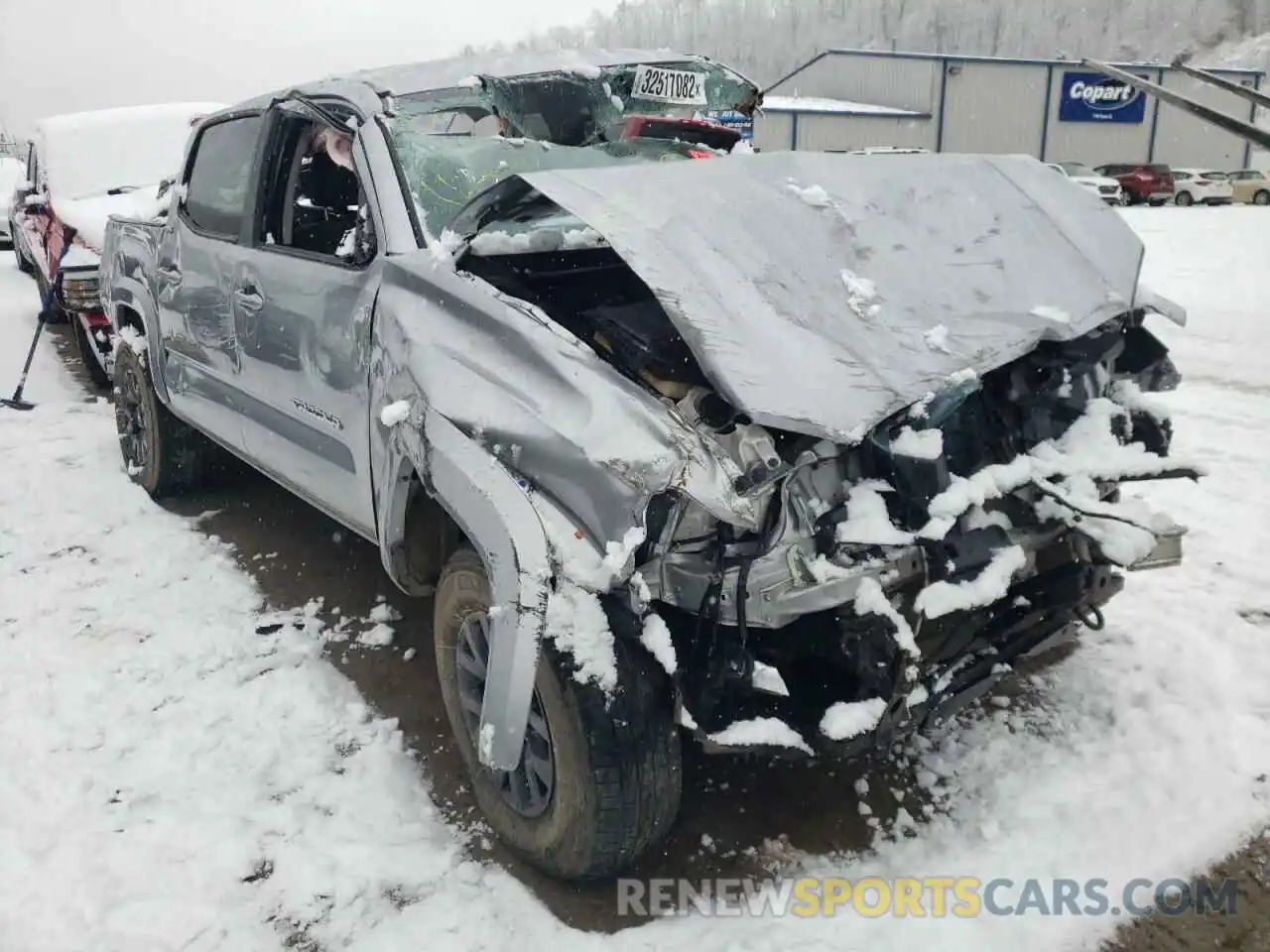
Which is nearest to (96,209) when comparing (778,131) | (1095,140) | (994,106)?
(778,131)

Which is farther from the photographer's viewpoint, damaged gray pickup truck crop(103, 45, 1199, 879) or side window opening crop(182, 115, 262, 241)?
side window opening crop(182, 115, 262, 241)

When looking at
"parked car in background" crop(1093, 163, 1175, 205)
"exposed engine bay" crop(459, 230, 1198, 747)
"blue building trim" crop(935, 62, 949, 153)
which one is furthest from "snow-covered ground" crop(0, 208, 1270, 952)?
"blue building trim" crop(935, 62, 949, 153)

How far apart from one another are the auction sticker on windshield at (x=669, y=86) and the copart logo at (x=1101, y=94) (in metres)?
38.8

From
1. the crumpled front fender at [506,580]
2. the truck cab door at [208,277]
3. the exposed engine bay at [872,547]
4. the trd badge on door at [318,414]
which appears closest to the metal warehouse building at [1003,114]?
the truck cab door at [208,277]

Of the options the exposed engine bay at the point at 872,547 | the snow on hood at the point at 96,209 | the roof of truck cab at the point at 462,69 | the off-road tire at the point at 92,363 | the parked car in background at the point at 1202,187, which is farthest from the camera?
the parked car in background at the point at 1202,187

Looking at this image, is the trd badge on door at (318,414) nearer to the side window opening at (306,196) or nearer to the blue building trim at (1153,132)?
the side window opening at (306,196)

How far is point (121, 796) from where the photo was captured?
2764mm

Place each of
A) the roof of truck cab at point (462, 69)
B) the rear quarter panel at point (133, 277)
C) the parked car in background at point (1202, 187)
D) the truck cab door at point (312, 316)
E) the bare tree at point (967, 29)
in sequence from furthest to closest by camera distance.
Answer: the bare tree at point (967, 29) → the parked car in background at point (1202, 187) → the rear quarter panel at point (133, 277) → the roof of truck cab at point (462, 69) → the truck cab door at point (312, 316)

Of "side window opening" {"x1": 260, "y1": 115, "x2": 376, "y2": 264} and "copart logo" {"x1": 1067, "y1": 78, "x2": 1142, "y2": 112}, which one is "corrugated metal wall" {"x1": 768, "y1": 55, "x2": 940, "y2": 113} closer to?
"copart logo" {"x1": 1067, "y1": 78, "x2": 1142, "y2": 112}

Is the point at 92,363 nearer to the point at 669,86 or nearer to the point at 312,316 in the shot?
the point at 312,316

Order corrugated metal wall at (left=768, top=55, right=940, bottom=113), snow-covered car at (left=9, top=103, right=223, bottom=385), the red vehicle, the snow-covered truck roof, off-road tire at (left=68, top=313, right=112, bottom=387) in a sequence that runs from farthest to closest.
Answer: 1. corrugated metal wall at (left=768, top=55, right=940, bottom=113)
2. the snow-covered truck roof
3. off-road tire at (left=68, top=313, right=112, bottom=387)
4. snow-covered car at (left=9, top=103, right=223, bottom=385)
5. the red vehicle

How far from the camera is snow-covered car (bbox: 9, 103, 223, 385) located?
278 inches

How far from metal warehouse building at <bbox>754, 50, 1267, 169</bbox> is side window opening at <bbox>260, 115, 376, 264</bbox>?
3340 centimetres

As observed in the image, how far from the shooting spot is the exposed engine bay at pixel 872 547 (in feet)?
6.90
